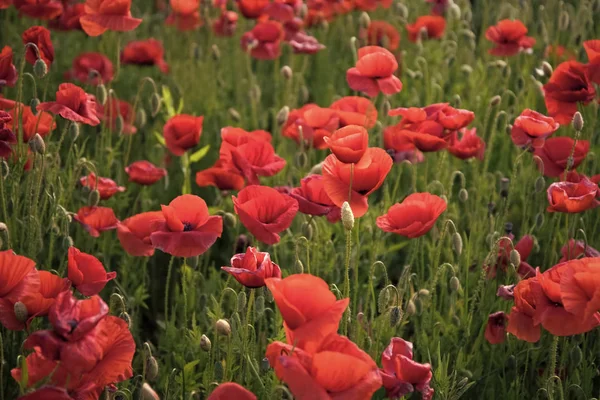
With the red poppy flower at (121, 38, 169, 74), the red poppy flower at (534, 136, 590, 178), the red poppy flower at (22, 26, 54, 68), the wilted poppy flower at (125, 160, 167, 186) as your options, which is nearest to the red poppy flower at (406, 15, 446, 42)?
the red poppy flower at (121, 38, 169, 74)

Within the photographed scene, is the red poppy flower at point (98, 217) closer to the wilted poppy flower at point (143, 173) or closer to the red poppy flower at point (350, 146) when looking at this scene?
the wilted poppy flower at point (143, 173)

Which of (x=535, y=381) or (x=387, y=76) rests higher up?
(x=387, y=76)

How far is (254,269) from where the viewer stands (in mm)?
1725

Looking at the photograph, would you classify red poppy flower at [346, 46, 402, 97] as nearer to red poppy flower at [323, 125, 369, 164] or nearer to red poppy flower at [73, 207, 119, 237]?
red poppy flower at [323, 125, 369, 164]

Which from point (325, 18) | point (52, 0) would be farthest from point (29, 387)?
point (325, 18)

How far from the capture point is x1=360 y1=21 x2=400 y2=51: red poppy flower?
3879mm

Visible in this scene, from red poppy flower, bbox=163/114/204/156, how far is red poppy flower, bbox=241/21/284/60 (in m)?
0.93

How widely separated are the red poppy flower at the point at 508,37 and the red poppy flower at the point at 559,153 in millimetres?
789

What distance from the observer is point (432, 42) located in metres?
4.25

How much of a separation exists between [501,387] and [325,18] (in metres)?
2.44

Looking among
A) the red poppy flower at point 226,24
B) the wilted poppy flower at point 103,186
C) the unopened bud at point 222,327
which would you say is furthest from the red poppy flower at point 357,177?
the red poppy flower at point 226,24

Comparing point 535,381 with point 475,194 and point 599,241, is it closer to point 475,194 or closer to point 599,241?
point 599,241

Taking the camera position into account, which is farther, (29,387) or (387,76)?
(387,76)

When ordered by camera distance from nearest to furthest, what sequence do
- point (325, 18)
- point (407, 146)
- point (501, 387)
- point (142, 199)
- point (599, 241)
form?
1. point (501, 387)
2. point (407, 146)
3. point (599, 241)
4. point (142, 199)
5. point (325, 18)
